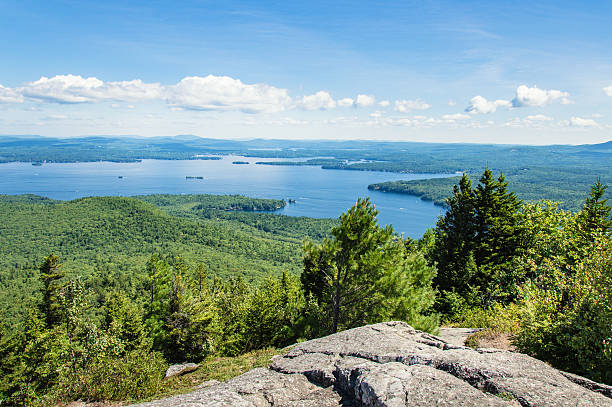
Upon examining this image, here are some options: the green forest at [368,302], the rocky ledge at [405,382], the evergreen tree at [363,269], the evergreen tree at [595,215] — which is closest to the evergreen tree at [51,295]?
the green forest at [368,302]

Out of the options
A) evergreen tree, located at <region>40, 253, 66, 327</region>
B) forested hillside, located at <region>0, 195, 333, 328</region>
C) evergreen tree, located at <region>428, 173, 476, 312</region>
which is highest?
evergreen tree, located at <region>428, 173, 476, 312</region>

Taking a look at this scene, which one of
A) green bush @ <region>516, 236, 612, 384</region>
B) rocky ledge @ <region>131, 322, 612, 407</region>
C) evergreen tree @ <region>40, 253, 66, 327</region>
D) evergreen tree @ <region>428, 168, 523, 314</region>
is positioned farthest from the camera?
evergreen tree @ <region>40, 253, 66, 327</region>

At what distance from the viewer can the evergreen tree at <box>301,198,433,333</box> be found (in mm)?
14797

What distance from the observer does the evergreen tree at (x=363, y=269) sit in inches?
583

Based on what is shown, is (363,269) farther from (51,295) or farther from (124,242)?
(124,242)

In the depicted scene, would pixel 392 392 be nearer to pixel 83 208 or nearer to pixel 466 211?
pixel 466 211

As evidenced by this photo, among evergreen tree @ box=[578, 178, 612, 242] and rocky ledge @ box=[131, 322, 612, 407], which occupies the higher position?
evergreen tree @ box=[578, 178, 612, 242]

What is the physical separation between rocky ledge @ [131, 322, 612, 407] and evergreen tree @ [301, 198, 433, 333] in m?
4.97

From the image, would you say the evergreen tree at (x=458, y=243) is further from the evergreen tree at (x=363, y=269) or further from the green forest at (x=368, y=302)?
the evergreen tree at (x=363, y=269)

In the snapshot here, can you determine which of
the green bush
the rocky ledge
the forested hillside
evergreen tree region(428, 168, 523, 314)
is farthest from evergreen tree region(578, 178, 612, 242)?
the forested hillside

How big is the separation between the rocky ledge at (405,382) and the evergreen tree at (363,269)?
16.3 ft

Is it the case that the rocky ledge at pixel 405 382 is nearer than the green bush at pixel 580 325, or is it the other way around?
the rocky ledge at pixel 405 382

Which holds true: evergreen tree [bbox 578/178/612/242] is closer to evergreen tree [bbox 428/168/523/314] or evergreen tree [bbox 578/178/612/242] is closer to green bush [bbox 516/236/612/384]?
evergreen tree [bbox 428/168/523/314]

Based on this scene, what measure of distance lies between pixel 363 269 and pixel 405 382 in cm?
816
